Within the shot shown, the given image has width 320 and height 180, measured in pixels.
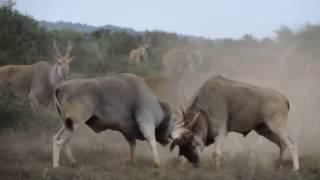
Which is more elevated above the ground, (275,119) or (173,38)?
(275,119)

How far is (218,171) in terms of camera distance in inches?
532

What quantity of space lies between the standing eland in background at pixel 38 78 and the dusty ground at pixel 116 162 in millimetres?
3060

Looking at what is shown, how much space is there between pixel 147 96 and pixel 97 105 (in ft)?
4.26

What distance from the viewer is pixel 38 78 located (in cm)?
2197

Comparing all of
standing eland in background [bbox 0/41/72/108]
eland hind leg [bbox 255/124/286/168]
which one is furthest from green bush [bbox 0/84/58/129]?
eland hind leg [bbox 255/124/286/168]

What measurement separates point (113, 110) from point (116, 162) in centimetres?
93

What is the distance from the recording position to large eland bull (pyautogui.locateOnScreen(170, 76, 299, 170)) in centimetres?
1484

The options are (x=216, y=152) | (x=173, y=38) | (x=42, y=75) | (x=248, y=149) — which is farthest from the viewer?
(x=173, y=38)

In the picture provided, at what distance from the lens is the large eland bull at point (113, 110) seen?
13.7 m

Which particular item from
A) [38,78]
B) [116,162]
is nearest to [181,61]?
[38,78]

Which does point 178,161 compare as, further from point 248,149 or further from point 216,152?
point 248,149

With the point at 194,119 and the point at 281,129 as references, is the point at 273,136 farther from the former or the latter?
the point at 194,119

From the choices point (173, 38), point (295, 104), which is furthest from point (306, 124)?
point (173, 38)

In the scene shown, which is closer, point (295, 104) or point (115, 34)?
point (295, 104)
